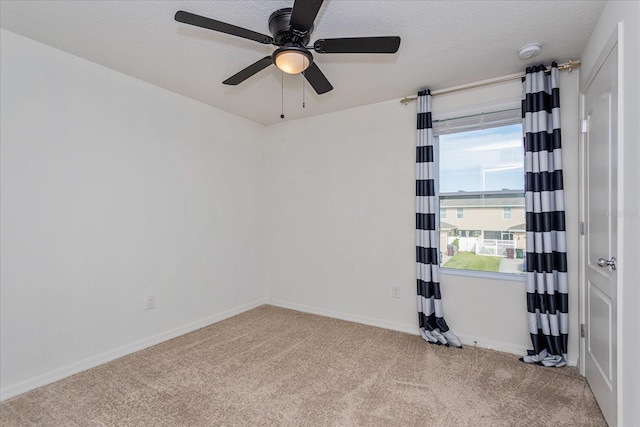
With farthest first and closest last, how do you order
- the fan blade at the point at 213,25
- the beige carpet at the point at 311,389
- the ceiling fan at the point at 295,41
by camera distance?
the beige carpet at the point at 311,389, the ceiling fan at the point at 295,41, the fan blade at the point at 213,25

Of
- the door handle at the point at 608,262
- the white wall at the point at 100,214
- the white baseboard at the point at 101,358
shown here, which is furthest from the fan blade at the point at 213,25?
the white baseboard at the point at 101,358

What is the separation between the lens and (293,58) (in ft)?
6.02

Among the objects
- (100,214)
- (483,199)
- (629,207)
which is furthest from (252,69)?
(483,199)

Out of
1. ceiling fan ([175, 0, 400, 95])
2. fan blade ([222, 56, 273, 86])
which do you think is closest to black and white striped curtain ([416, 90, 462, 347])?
ceiling fan ([175, 0, 400, 95])

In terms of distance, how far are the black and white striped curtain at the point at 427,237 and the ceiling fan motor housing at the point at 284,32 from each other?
163 centimetres

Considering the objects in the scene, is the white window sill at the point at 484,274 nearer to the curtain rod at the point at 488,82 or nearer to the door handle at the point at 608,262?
the door handle at the point at 608,262

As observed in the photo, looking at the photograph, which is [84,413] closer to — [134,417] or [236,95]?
[134,417]

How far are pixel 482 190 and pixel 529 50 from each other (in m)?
1.16

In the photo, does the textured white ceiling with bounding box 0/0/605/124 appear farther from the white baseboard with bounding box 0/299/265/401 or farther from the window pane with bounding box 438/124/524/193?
the white baseboard with bounding box 0/299/265/401

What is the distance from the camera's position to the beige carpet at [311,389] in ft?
6.23

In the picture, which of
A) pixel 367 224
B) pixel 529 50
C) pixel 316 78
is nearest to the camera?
pixel 316 78

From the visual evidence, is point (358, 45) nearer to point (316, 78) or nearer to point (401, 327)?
point (316, 78)

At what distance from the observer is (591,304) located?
7.13 feet

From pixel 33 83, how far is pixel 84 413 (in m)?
2.25
